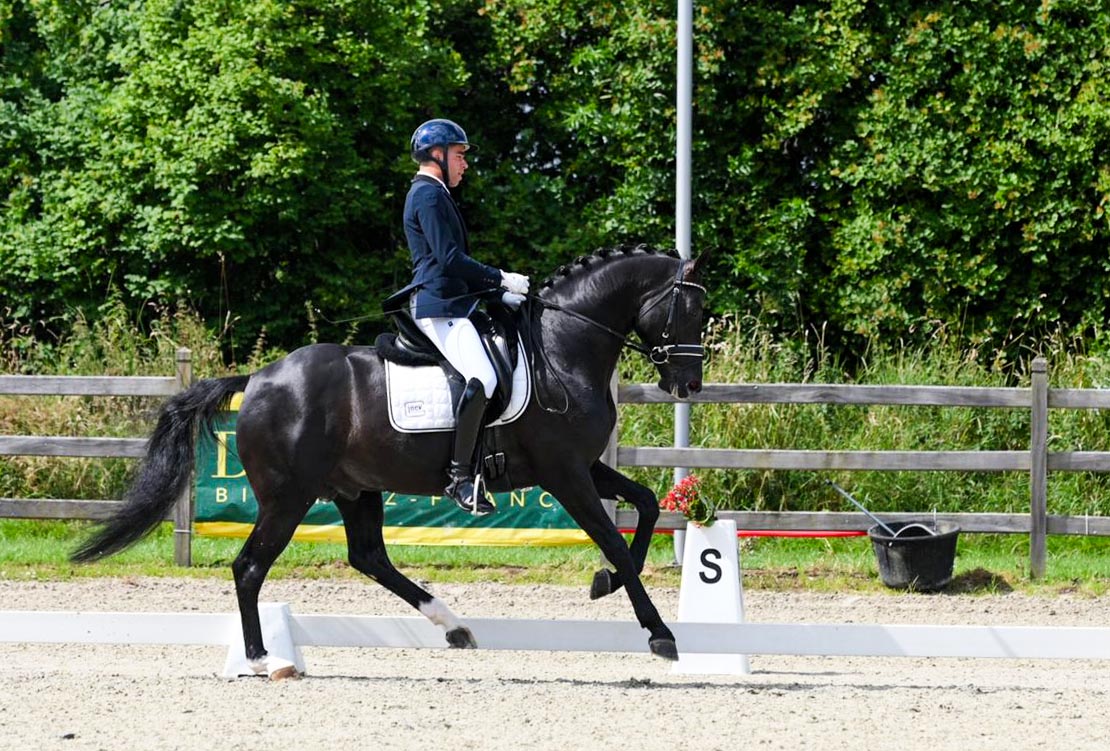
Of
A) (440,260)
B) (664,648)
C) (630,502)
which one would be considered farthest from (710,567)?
(440,260)

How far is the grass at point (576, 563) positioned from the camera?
10.1 meters

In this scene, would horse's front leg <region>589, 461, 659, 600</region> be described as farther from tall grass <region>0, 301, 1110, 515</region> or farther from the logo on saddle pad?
tall grass <region>0, 301, 1110, 515</region>

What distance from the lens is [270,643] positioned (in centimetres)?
671

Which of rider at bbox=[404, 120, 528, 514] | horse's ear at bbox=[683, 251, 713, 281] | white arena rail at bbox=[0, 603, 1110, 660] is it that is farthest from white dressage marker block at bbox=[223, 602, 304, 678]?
horse's ear at bbox=[683, 251, 713, 281]

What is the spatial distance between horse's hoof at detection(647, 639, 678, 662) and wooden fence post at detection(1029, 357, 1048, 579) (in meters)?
4.71

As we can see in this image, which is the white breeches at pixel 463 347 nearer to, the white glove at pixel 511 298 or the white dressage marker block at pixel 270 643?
the white glove at pixel 511 298

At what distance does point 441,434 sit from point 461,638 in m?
0.97

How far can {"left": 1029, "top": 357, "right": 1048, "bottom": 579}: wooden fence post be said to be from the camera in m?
10.2

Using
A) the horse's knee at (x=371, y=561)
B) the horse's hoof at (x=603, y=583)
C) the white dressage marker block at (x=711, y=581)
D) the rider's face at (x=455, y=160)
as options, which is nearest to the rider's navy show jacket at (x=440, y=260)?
the rider's face at (x=455, y=160)

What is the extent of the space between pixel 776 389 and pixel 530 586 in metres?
2.32

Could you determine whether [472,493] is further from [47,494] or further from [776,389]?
[47,494]

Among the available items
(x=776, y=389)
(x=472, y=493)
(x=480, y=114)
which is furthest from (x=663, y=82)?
(x=472, y=493)

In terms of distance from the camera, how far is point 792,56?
1526 centimetres

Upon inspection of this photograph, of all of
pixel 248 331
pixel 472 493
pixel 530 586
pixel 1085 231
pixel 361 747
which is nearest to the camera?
pixel 361 747
